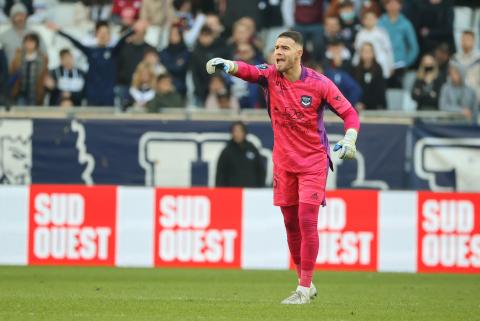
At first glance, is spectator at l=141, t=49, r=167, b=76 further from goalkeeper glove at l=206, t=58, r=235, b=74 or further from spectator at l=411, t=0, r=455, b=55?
goalkeeper glove at l=206, t=58, r=235, b=74

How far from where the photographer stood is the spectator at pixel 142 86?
20.0m

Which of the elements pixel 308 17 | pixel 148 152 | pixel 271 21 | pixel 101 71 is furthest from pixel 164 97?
pixel 271 21

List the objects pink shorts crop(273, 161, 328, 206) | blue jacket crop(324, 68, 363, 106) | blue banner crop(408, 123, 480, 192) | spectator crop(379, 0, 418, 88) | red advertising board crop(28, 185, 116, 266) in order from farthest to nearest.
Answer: spectator crop(379, 0, 418, 88) → blue jacket crop(324, 68, 363, 106) → blue banner crop(408, 123, 480, 192) → red advertising board crop(28, 185, 116, 266) → pink shorts crop(273, 161, 328, 206)

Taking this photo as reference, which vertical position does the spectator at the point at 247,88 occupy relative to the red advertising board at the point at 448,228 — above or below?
above

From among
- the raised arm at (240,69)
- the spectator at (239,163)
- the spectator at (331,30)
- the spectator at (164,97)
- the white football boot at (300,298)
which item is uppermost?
the spectator at (331,30)

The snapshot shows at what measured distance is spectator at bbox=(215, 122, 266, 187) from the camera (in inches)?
739

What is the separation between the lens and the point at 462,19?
22688 mm

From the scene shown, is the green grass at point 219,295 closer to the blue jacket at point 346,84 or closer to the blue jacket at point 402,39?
the blue jacket at point 346,84

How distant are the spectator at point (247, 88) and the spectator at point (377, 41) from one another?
1.89m

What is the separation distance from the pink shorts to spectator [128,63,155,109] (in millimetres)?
9116

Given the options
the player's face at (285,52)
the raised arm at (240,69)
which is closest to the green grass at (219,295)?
the raised arm at (240,69)

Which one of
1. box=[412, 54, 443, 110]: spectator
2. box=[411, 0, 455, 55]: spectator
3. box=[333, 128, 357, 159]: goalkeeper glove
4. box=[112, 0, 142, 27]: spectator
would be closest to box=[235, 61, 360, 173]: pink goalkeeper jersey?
box=[333, 128, 357, 159]: goalkeeper glove

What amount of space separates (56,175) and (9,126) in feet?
3.70

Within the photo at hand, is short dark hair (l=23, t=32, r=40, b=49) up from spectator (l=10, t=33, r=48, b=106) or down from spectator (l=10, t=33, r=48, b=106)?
up
